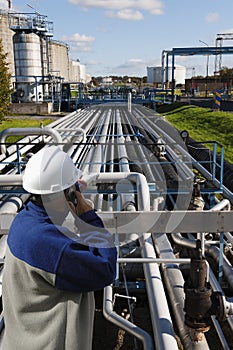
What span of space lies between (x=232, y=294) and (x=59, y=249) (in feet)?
10.4

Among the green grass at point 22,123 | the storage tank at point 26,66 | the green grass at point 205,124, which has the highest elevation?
the storage tank at point 26,66

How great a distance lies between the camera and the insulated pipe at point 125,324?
258cm

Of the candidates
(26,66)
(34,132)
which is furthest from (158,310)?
(26,66)

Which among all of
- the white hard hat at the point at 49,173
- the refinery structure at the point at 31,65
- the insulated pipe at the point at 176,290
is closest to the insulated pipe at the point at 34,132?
the insulated pipe at the point at 176,290

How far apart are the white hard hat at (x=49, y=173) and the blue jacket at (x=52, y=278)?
0.10 meters

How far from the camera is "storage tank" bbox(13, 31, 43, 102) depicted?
29.0 metres

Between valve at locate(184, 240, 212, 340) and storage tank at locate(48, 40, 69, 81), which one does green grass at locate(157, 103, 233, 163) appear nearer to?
valve at locate(184, 240, 212, 340)

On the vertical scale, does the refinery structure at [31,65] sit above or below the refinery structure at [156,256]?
above

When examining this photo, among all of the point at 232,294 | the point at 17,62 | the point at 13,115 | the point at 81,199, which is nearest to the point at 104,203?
the point at 232,294

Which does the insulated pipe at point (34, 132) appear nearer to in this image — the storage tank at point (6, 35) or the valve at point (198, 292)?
the valve at point (198, 292)

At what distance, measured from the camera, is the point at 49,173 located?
1.66 metres

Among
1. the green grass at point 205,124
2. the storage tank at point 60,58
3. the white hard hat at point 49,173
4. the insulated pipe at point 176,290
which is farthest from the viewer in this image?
the storage tank at point 60,58

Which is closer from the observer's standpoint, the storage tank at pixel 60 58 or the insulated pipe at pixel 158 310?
the insulated pipe at pixel 158 310

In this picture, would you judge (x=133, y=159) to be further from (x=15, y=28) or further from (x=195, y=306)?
(x=15, y=28)
